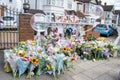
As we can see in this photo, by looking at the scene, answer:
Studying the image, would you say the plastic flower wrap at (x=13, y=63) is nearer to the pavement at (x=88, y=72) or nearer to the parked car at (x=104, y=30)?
the pavement at (x=88, y=72)

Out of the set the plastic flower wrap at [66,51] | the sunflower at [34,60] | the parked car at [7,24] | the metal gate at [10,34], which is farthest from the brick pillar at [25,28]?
the parked car at [7,24]

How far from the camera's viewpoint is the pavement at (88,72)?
3898mm

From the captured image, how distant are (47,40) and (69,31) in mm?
1397

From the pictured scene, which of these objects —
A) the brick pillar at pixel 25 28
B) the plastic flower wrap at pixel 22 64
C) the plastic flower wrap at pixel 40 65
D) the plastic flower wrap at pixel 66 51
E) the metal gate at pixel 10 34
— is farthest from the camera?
the metal gate at pixel 10 34

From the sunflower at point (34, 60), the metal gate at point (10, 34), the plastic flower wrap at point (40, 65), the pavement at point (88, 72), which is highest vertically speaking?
the metal gate at point (10, 34)

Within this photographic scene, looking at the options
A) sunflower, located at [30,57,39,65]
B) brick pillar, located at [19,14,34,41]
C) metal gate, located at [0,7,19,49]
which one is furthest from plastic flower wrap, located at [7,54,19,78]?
metal gate, located at [0,7,19,49]

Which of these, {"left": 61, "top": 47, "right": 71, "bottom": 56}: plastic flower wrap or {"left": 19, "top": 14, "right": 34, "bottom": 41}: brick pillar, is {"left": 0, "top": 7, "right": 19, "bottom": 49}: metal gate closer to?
{"left": 19, "top": 14, "right": 34, "bottom": 41}: brick pillar

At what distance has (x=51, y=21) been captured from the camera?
6133mm

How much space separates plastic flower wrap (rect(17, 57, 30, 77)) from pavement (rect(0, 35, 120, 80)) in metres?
0.15

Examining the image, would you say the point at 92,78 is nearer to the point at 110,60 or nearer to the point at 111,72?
the point at 111,72

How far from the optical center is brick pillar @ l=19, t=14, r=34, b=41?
590 centimetres

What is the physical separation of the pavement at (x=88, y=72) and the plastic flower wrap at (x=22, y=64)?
0.49ft

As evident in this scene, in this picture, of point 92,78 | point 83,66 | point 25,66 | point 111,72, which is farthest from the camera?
point 83,66

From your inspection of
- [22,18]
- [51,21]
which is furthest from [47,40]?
[22,18]
